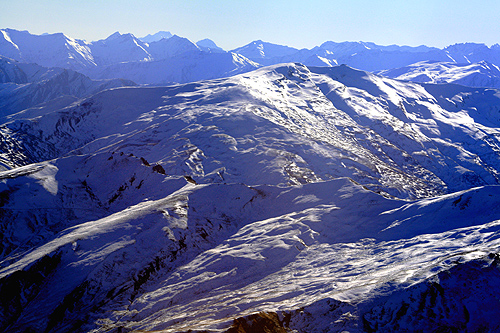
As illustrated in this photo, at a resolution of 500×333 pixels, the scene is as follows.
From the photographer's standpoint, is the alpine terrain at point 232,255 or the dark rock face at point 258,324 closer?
the dark rock face at point 258,324

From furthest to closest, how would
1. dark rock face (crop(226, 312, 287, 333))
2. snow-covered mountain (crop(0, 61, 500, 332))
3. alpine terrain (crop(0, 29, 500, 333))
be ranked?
1. snow-covered mountain (crop(0, 61, 500, 332))
2. alpine terrain (crop(0, 29, 500, 333))
3. dark rock face (crop(226, 312, 287, 333))

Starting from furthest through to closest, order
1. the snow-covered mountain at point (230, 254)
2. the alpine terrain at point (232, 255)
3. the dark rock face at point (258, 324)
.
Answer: the snow-covered mountain at point (230, 254) < the alpine terrain at point (232, 255) < the dark rock face at point (258, 324)

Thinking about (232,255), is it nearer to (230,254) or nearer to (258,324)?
(230,254)

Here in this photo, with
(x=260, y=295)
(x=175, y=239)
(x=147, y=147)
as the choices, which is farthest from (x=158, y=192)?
(x=147, y=147)

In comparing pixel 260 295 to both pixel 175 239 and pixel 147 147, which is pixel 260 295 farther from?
pixel 147 147

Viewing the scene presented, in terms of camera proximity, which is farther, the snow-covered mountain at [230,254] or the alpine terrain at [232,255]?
the snow-covered mountain at [230,254]

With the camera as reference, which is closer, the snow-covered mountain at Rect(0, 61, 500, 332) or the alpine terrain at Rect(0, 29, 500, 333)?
the alpine terrain at Rect(0, 29, 500, 333)

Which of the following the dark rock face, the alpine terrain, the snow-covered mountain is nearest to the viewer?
the dark rock face

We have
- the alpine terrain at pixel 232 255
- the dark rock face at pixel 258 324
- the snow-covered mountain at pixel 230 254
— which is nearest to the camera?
the dark rock face at pixel 258 324

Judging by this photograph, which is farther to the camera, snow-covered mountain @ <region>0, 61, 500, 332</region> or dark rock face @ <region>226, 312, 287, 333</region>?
snow-covered mountain @ <region>0, 61, 500, 332</region>

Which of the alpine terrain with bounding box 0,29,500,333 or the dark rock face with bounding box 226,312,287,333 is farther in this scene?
the alpine terrain with bounding box 0,29,500,333

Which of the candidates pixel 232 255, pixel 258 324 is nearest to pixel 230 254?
pixel 232 255

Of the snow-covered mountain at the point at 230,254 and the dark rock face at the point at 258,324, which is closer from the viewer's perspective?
the dark rock face at the point at 258,324
